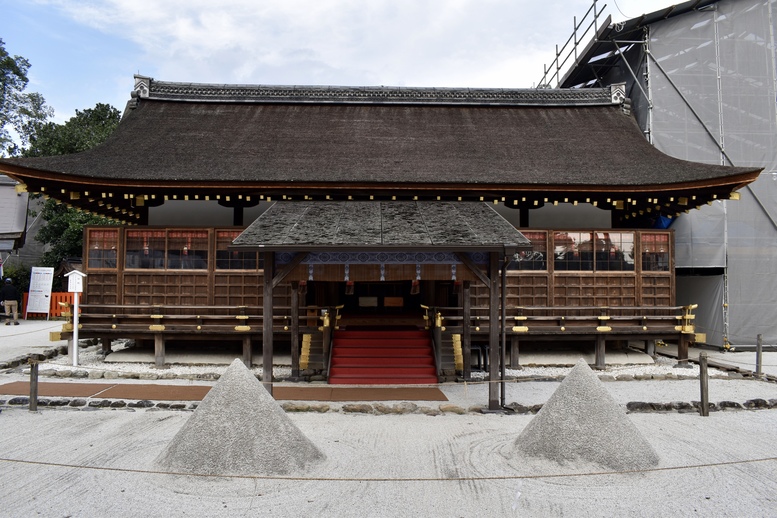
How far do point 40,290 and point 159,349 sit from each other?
513 inches

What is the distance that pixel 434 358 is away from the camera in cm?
1094

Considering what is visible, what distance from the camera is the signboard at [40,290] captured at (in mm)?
20703

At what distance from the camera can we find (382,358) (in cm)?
1092

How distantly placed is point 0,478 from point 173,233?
717 cm

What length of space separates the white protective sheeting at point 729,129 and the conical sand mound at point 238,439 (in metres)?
12.7

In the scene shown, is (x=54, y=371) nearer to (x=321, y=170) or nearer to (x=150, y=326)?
(x=150, y=326)

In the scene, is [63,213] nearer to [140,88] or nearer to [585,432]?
[140,88]

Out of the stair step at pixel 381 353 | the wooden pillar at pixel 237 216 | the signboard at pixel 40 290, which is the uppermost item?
the wooden pillar at pixel 237 216

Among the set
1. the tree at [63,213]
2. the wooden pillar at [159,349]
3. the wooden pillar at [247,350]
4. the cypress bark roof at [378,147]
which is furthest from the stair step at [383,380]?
the tree at [63,213]

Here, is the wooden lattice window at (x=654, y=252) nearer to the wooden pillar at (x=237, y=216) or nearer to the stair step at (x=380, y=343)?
the stair step at (x=380, y=343)

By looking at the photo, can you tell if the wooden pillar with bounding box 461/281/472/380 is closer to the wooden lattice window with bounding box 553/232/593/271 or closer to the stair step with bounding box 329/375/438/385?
the stair step with bounding box 329/375/438/385

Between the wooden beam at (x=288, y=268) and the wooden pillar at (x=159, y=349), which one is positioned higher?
the wooden beam at (x=288, y=268)

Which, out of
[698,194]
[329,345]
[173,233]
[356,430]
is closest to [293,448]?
[356,430]

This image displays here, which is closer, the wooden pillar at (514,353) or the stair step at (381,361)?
the stair step at (381,361)
